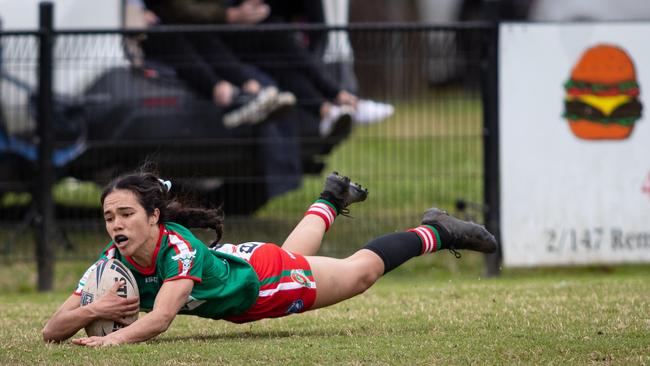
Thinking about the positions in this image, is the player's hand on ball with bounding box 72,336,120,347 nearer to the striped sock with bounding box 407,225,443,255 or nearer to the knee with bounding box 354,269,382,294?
the knee with bounding box 354,269,382,294

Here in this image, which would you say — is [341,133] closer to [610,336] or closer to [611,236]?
[611,236]

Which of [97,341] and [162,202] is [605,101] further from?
[97,341]

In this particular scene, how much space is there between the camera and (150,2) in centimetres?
1323

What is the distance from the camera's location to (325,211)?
7.52m

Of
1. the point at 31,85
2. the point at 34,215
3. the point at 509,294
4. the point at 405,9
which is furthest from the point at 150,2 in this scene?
the point at 405,9

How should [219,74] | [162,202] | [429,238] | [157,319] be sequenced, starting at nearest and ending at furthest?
[157,319] → [162,202] → [429,238] → [219,74]

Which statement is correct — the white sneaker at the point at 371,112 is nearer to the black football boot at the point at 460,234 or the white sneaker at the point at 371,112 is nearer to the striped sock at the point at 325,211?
the striped sock at the point at 325,211

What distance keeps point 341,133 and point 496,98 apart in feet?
5.01

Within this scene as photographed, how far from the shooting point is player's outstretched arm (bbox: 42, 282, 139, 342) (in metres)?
6.32

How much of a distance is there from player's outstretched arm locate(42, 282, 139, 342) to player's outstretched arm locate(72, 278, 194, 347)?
0.12 m

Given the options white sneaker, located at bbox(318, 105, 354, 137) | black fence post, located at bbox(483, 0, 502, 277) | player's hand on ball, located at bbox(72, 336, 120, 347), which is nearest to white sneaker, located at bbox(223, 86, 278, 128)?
white sneaker, located at bbox(318, 105, 354, 137)

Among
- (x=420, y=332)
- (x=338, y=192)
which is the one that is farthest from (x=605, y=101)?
(x=420, y=332)

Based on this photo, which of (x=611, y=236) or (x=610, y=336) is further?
(x=611, y=236)

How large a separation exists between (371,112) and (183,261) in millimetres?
5568
